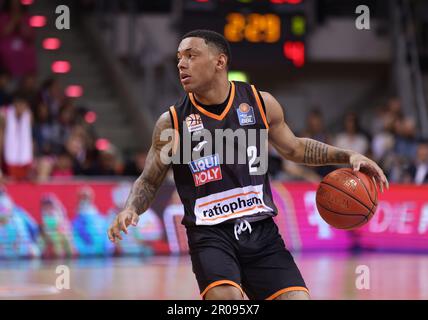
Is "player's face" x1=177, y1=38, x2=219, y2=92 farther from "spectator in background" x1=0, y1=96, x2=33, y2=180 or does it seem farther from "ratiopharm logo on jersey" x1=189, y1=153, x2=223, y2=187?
"spectator in background" x1=0, y1=96, x2=33, y2=180

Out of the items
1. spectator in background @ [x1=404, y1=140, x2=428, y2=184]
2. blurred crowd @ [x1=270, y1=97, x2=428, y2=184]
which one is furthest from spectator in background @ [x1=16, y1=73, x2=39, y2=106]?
spectator in background @ [x1=404, y1=140, x2=428, y2=184]

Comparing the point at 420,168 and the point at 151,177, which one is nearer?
the point at 151,177

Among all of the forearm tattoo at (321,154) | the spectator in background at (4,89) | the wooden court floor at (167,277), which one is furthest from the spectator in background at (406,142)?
the forearm tattoo at (321,154)

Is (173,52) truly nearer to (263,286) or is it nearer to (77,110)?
(77,110)

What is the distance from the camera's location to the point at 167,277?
11.0 m

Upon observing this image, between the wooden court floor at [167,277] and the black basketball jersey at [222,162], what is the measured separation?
365 cm

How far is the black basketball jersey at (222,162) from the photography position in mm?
5617

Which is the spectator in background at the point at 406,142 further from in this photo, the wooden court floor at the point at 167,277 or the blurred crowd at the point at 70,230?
the blurred crowd at the point at 70,230

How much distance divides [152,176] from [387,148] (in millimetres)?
9821

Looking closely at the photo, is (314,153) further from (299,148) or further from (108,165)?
(108,165)

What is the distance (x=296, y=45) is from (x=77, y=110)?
12.5 ft

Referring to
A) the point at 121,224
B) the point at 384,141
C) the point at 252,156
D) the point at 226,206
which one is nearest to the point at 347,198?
the point at 252,156

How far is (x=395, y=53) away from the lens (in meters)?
17.8
